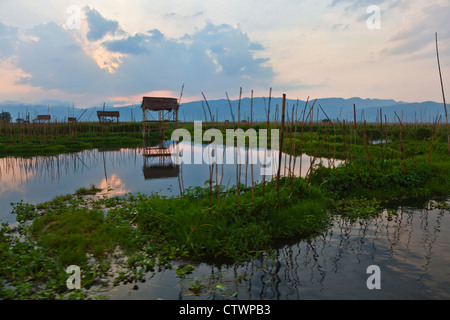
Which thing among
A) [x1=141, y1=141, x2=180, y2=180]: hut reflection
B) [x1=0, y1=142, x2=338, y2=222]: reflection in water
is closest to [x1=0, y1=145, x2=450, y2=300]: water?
[x1=0, y1=142, x2=338, y2=222]: reflection in water

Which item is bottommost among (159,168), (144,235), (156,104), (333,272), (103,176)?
(333,272)

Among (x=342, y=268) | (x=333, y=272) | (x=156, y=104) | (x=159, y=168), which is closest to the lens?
(x=333, y=272)

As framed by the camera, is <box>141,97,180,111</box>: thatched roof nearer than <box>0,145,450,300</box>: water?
No

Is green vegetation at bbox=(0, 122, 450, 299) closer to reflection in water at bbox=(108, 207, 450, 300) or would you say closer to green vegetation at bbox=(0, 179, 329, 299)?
green vegetation at bbox=(0, 179, 329, 299)

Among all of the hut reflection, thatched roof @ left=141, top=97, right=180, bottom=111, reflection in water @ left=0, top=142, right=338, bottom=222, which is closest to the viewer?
reflection in water @ left=0, top=142, right=338, bottom=222

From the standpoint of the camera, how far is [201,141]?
25578 millimetres

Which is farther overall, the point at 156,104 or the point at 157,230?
the point at 156,104

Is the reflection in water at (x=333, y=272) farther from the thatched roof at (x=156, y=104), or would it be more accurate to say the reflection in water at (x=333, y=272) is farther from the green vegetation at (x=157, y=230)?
the thatched roof at (x=156, y=104)

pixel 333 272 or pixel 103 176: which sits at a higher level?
pixel 103 176

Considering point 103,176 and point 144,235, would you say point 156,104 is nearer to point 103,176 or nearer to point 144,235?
point 103,176

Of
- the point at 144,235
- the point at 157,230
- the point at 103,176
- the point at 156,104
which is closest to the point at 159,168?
the point at 103,176

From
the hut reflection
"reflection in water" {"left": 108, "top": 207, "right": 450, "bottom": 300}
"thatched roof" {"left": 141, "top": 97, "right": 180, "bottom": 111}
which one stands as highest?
"thatched roof" {"left": 141, "top": 97, "right": 180, "bottom": 111}

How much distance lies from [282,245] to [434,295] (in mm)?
2004
